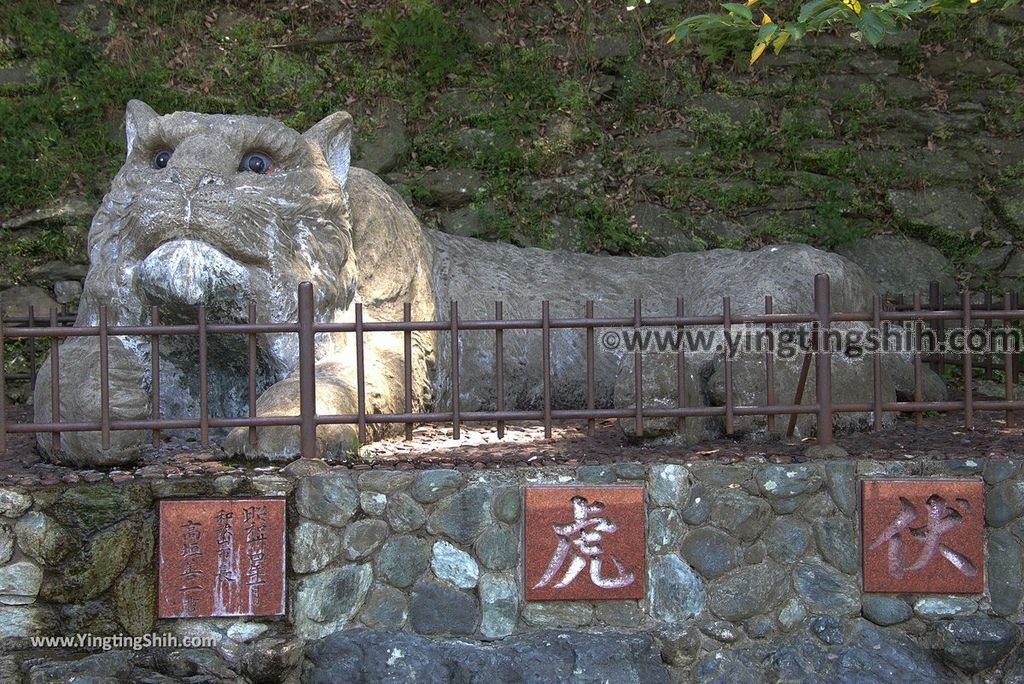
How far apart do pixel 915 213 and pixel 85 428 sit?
594cm

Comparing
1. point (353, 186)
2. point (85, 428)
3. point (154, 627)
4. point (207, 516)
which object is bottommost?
point (154, 627)

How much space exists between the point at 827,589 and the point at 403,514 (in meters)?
1.75

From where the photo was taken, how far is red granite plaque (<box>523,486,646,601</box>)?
14.7 ft

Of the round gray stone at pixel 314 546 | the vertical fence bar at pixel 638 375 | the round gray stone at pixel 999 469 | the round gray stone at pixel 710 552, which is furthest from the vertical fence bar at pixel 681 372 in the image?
the round gray stone at pixel 314 546

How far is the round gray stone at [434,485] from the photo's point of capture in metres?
4.51

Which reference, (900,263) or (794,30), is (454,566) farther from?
(900,263)

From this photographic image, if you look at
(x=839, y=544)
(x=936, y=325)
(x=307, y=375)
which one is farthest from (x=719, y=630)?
(x=936, y=325)

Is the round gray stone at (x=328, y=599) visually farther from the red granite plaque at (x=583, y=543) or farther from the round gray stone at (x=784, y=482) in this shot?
the round gray stone at (x=784, y=482)

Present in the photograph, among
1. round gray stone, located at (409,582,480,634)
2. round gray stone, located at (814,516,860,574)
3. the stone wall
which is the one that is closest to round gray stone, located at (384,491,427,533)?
the stone wall

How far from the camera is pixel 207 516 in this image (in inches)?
172

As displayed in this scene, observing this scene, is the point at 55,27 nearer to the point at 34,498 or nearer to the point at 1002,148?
the point at 34,498

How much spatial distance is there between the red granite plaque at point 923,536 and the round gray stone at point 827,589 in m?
0.08

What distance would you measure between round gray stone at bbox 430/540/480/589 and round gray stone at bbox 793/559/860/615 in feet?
4.32

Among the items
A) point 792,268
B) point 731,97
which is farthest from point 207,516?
point 731,97
